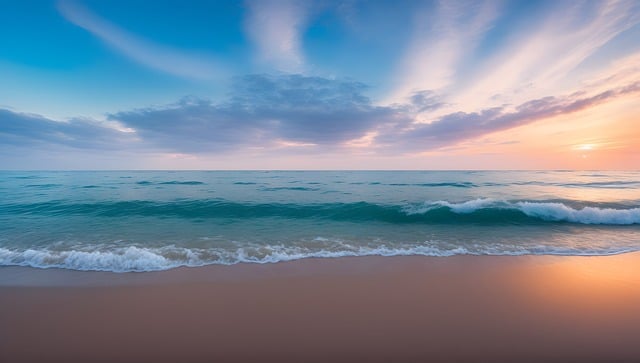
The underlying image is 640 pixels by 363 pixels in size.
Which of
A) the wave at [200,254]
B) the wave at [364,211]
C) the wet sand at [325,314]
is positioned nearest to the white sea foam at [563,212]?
the wave at [364,211]

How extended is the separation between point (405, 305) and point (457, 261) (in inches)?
132

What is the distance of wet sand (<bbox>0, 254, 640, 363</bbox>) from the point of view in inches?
140

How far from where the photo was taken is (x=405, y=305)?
15.3 ft

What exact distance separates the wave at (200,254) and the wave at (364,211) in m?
5.07

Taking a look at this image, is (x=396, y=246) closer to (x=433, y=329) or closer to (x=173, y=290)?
(x=433, y=329)

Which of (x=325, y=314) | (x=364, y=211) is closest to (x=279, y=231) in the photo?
(x=364, y=211)

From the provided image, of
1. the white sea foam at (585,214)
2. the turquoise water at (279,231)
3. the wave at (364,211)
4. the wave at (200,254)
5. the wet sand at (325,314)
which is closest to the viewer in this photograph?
the wet sand at (325,314)

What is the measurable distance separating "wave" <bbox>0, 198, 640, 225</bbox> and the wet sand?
763 centimetres

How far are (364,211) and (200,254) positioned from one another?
1075 centimetres

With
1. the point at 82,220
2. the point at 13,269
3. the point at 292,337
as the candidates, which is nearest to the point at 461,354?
the point at 292,337

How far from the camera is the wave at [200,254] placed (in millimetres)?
6668

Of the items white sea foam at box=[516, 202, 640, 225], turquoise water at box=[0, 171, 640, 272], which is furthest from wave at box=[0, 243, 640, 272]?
white sea foam at box=[516, 202, 640, 225]

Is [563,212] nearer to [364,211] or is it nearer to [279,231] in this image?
[364,211]

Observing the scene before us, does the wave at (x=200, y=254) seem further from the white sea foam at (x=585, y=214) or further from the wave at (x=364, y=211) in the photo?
the white sea foam at (x=585, y=214)
